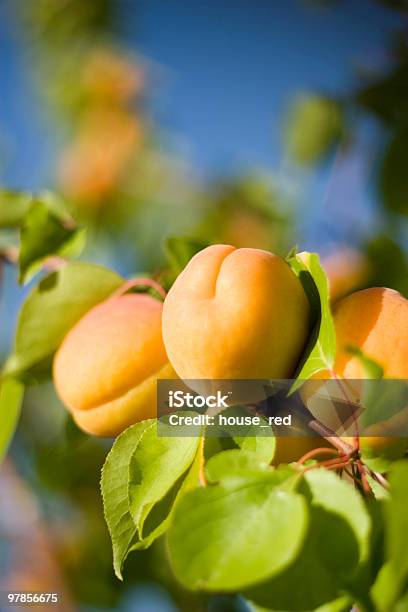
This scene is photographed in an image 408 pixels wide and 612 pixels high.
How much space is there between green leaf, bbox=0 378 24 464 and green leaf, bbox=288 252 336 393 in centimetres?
39

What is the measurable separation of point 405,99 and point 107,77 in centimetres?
96

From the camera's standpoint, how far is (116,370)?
1.98 ft

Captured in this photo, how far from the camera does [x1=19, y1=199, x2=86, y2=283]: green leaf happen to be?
2.72 feet

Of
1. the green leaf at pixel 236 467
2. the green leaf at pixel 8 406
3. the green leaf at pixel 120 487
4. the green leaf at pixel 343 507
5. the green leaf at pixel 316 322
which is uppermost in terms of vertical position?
the green leaf at pixel 316 322

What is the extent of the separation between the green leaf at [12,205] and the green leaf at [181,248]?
27 cm

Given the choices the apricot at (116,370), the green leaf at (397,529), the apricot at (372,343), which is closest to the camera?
the green leaf at (397,529)

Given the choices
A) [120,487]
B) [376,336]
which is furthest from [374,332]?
[120,487]

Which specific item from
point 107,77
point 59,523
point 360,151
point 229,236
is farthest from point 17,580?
point 107,77

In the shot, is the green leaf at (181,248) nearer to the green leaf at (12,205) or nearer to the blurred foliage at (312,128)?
the green leaf at (12,205)

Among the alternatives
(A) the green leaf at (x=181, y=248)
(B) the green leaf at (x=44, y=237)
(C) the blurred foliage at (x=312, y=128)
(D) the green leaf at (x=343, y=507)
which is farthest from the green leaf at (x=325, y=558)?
(C) the blurred foliage at (x=312, y=128)

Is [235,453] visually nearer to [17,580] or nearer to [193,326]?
[193,326]

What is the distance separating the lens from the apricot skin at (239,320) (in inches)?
20.0

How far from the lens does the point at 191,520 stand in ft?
1.39

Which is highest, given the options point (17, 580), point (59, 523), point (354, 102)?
point (354, 102)
